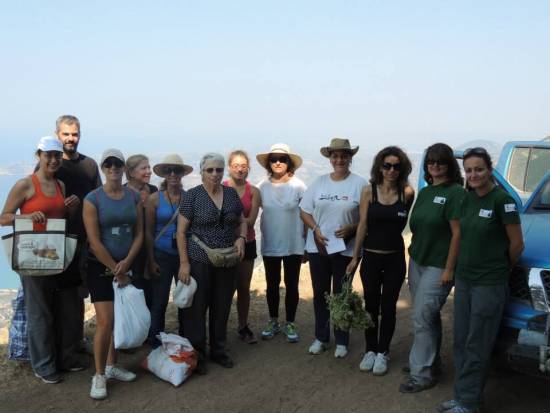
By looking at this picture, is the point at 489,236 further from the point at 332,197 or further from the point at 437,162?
the point at 332,197

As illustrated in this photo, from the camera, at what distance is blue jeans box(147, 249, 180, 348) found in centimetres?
516

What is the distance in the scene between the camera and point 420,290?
432 cm

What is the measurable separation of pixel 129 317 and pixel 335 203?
2153 mm

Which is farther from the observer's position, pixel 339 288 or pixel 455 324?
pixel 339 288

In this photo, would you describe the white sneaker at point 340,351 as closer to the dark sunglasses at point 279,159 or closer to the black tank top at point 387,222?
the black tank top at point 387,222

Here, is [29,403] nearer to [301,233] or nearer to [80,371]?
[80,371]

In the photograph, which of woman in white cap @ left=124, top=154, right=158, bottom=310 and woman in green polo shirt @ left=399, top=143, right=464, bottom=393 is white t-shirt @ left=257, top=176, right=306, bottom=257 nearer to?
woman in white cap @ left=124, top=154, right=158, bottom=310

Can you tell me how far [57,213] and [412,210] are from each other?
3.07 metres

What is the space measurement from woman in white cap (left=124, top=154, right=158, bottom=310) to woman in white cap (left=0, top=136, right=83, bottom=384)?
2.05 ft

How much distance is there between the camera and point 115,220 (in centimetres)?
443

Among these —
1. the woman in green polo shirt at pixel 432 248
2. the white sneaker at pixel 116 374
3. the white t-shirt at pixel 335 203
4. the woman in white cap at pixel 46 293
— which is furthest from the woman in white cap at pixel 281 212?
the woman in white cap at pixel 46 293

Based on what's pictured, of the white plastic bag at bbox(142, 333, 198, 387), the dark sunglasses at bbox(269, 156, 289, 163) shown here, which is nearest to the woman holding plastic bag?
the white plastic bag at bbox(142, 333, 198, 387)

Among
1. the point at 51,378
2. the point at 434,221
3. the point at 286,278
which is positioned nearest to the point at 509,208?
the point at 434,221

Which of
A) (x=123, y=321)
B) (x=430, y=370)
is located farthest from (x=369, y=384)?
(x=123, y=321)
